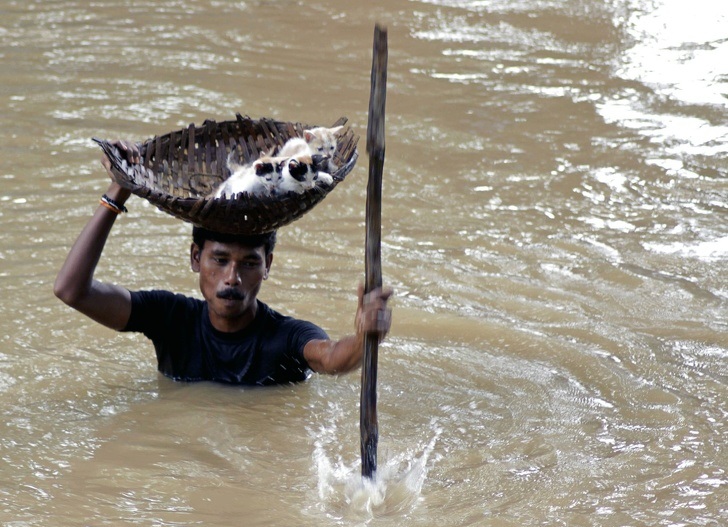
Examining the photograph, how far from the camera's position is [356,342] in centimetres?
317

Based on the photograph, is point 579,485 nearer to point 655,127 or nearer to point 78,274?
point 78,274

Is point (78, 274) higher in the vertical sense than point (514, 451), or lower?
higher

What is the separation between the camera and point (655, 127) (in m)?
6.77

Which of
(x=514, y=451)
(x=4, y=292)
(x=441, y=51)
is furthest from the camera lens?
(x=441, y=51)

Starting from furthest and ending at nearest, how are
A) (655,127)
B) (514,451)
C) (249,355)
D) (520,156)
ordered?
(655,127) < (520,156) < (249,355) < (514,451)

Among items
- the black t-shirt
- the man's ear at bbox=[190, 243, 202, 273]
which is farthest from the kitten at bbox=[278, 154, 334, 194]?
the black t-shirt

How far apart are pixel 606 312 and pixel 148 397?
2.00m

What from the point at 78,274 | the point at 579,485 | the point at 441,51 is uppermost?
the point at 441,51

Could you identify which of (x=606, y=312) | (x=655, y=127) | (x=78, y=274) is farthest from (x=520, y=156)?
(x=78, y=274)

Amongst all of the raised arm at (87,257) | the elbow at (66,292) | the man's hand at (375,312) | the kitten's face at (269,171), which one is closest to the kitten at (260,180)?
the kitten's face at (269,171)

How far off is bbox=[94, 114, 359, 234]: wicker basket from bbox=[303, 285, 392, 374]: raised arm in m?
0.45

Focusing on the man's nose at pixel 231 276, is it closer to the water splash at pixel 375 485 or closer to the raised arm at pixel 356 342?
the raised arm at pixel 356 342

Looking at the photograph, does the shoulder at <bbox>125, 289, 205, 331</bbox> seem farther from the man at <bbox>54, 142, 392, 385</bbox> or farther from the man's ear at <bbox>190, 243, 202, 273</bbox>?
the man's ear at <bbox>190, 243, 202, 273</bbox>

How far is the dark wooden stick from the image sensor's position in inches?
109
